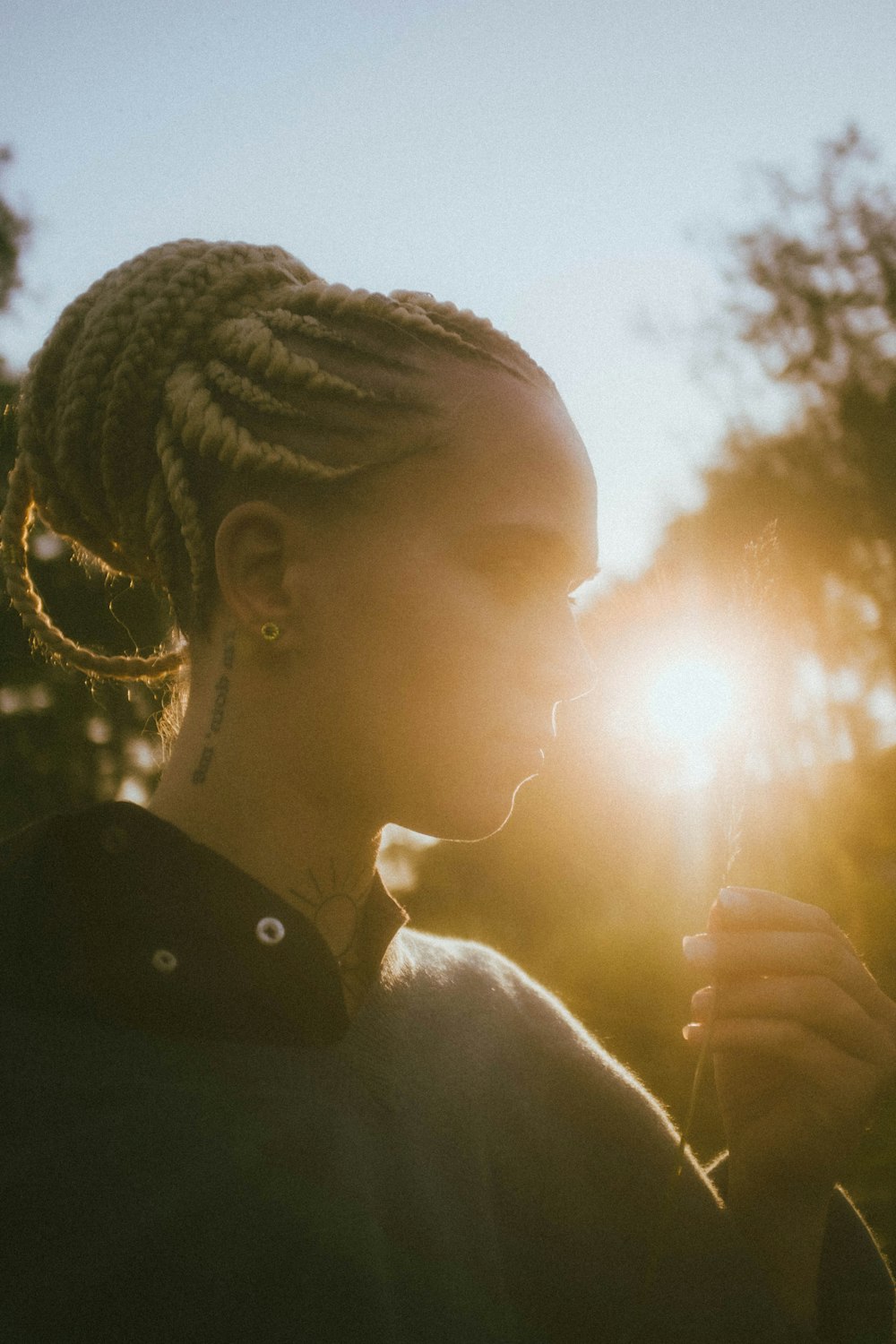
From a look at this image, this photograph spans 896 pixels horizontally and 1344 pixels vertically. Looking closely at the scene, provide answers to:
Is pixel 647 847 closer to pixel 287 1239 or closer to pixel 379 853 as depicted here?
pixel 379 853

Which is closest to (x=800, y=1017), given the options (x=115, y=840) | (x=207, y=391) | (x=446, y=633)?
(x=446, y=633)

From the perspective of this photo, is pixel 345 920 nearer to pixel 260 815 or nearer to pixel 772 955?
pixel 260 815

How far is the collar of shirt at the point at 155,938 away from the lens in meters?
1.45

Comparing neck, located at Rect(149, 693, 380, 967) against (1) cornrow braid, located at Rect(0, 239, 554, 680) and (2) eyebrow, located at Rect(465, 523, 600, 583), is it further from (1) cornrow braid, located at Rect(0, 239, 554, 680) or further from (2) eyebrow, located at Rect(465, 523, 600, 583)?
(2) eyebrow, located at Rect(465, 523, 600, 583)

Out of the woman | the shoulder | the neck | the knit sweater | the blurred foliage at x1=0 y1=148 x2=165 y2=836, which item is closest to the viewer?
the knit sweater

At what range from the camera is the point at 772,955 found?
72.3 inches

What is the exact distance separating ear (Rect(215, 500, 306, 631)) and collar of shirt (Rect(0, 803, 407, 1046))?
45 centimetres

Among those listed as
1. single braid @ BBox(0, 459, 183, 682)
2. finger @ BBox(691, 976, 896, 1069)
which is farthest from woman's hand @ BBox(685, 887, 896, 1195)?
single braid @ BBox(0, 459, 183, 682)

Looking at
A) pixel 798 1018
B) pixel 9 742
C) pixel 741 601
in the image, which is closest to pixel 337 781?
pixel 741 601

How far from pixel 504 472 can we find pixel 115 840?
101cm

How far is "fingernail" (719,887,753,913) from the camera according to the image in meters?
1.87

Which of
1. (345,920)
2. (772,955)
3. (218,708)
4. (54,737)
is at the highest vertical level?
(54,737)

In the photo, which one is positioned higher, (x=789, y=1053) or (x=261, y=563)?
(x=261, y=563)

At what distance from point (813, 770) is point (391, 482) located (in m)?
10.7
